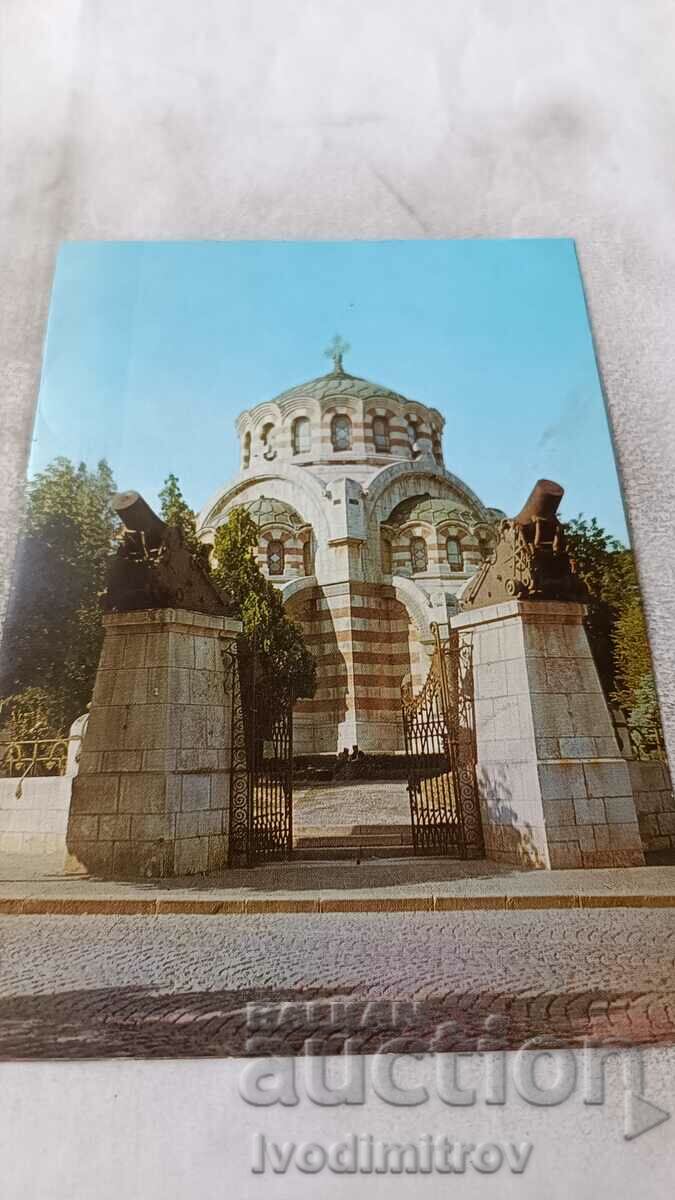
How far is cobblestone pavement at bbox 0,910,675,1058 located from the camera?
1.94 metres

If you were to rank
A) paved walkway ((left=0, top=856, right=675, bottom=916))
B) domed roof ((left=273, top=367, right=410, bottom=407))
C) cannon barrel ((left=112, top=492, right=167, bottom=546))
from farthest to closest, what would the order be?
domed roof ((left=273, top=367, right=410, bottom=407)), cannon barrel ((left=112, top=492, right=167, bottom=546)), paved walkway ((left=0, top=856, right=675, bottom=916))

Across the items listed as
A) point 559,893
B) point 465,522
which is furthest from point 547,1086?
point 465,522

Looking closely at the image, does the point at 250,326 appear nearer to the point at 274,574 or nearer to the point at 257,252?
the point at 257,252

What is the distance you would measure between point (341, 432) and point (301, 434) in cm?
37

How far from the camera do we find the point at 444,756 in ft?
Answer: 9.61

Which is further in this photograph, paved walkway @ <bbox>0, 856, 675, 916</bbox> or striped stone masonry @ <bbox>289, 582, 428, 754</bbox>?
striped stone masonry @ <bbox>289, 582, 428, 754</bbox>

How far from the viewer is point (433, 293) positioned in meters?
3.73

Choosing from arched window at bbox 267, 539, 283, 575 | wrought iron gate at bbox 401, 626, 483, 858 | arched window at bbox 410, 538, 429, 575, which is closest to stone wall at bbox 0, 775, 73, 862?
arched window at bbox 267, 539, 283, 575

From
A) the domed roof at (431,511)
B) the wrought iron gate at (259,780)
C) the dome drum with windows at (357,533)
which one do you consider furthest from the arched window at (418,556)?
the wrought iron gate at (259,780)

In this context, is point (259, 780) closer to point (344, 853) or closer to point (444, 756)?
point (344, 853)

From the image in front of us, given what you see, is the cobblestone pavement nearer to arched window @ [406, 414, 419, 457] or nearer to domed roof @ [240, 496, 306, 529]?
domed roof @ [240, 496, 306, 529]

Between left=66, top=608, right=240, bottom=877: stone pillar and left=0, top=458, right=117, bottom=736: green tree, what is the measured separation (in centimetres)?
10

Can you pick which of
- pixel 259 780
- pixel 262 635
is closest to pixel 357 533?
pixel 262 635

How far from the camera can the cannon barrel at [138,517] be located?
9.95 ft
